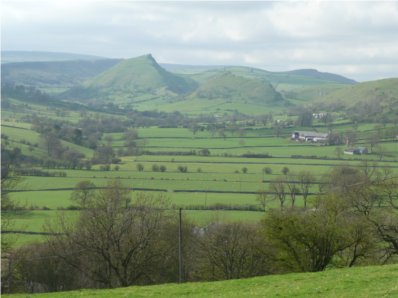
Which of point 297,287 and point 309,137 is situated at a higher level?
point 297,287

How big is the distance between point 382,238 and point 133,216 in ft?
61.2

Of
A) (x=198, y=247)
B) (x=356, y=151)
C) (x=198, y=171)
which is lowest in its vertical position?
(x=198, y=171)

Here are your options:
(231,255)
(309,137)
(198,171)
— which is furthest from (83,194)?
(309,137)

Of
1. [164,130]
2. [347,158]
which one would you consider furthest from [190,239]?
[164,130]

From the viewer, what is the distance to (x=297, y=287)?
2338 centimetres

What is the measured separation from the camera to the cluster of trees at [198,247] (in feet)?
124

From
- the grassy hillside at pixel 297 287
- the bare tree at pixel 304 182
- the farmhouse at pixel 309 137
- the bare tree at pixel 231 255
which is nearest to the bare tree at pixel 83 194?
the bare tree at pixel 231 255

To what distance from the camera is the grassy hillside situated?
21625 mm

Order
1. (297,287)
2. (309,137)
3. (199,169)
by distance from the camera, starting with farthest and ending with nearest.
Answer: (309,137), (199,169), (297,287)

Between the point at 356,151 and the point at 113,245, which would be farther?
the point at 356,151

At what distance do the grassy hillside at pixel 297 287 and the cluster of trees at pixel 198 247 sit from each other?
978cm

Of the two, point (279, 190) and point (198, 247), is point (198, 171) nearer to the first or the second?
point (279, 190)

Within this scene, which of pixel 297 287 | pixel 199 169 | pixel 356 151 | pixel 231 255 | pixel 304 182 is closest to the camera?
pixel 297 287

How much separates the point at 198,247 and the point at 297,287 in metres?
22.8
